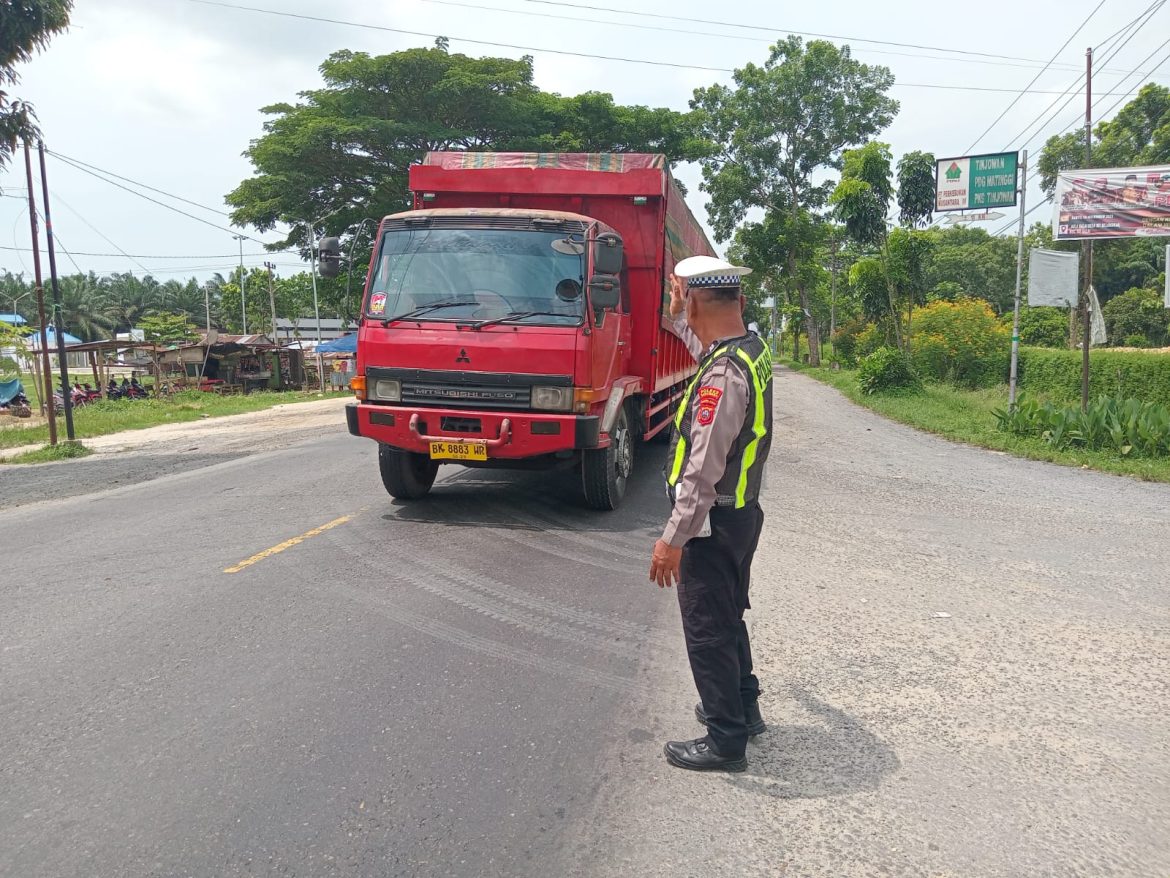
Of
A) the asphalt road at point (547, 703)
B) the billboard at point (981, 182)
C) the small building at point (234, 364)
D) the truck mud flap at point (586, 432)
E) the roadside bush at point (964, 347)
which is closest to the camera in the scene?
the asphalt road at point (547, 703)

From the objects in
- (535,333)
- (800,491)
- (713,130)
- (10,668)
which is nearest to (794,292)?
(713,130)

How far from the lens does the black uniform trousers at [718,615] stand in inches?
125

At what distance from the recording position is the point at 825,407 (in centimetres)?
2059

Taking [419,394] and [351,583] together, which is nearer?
[351,583]

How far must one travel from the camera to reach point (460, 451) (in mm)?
6828

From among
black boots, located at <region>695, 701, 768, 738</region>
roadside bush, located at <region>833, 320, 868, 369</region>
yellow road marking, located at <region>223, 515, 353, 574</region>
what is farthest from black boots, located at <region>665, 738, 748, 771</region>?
roadside bush, located at <region>833, 320, 868, 369</region>

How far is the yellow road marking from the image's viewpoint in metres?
5.83

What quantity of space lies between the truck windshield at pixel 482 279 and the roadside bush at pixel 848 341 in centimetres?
3195

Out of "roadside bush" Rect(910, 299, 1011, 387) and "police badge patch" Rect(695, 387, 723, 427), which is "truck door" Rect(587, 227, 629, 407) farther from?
"roadside bush" Rect(910, 299, 1011, 387)

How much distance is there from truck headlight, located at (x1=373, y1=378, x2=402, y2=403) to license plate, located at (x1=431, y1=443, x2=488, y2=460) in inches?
19.6

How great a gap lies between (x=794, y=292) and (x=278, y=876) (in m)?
43.9

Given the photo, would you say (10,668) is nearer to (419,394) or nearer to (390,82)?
(419,394)

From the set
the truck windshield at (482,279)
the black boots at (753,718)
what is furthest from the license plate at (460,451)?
the black boots at (753,718)

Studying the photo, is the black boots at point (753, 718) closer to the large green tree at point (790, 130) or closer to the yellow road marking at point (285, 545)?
the yellow road marking at point (285, 545)
